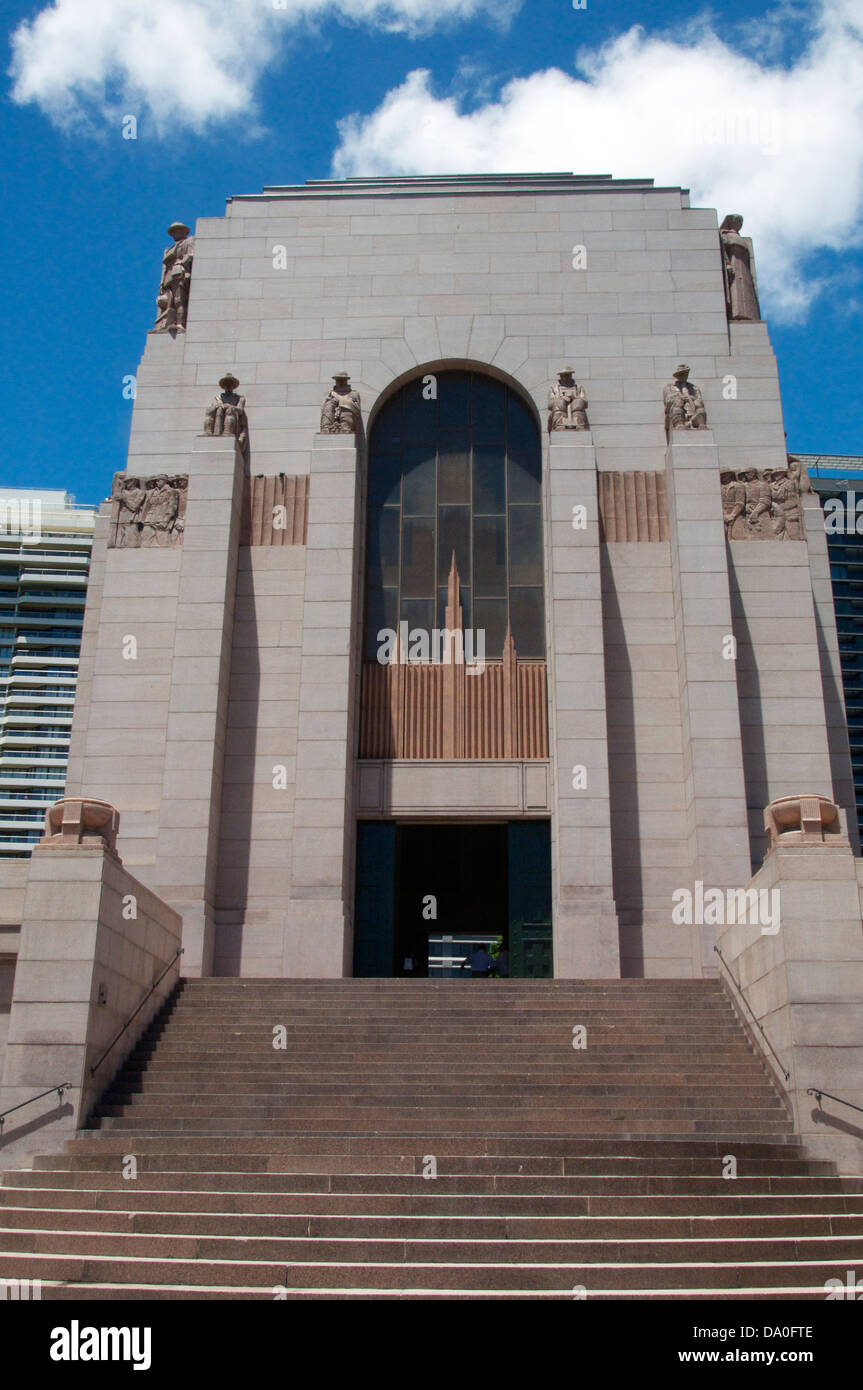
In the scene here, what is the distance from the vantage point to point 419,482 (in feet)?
90.1

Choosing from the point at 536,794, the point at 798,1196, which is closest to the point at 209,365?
the point at 536,794

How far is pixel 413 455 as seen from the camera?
90.9 feet

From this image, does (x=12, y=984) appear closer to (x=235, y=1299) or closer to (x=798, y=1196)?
(x=235, y=1299)

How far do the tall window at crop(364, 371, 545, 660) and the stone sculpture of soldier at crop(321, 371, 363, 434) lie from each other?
4.77 ft

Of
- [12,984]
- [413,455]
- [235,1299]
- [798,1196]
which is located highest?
[413,455]

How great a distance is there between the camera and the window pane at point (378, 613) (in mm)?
26078

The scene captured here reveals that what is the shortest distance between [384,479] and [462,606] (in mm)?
3763

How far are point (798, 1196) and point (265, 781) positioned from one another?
14793 millimetres

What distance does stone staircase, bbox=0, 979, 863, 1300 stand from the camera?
1021 centimetres

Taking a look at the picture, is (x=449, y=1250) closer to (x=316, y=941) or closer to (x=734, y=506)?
(x=316, y=941)

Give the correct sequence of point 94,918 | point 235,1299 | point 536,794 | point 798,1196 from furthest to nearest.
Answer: point 536,794, point 94,918, point 798,1196, point 235,1299

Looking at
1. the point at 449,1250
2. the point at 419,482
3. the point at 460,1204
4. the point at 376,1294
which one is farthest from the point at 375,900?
the point at 376,1294

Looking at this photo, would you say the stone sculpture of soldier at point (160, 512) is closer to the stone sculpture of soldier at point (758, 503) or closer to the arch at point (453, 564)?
the arch at point (453, 564)

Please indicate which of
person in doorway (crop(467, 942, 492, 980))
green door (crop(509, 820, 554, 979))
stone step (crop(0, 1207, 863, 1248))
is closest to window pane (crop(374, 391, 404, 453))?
green door (crop(509, 820, 554, 979))
